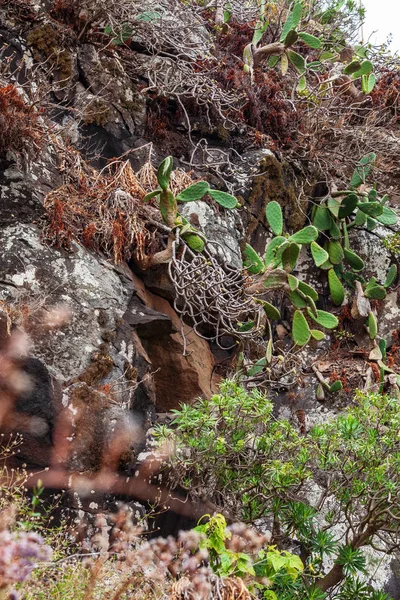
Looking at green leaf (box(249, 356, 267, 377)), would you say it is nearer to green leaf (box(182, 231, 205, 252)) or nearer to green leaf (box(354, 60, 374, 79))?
green leaf (box(182, 231, 205, 252))

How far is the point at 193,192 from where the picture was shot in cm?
521

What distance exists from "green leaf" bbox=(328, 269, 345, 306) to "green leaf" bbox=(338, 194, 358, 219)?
29.2 inches

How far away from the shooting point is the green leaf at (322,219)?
7039 millimetres

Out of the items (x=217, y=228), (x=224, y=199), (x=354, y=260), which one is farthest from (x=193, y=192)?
(x=354, y=260)

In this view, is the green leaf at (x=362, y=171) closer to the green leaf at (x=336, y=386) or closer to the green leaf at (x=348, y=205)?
the green leaf at (x=348, y=205)

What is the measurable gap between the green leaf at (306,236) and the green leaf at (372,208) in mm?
1582

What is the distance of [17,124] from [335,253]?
386 centimetres

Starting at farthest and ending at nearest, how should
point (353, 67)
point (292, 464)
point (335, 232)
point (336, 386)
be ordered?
point (353, 67), point (335, 232), point (336, 386), point (292, 464)

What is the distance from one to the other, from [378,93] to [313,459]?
627 centimetres

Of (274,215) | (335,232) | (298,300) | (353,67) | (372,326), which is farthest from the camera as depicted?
(353,67)

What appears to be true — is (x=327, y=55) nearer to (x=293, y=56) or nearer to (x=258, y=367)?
(x=293, y=56)

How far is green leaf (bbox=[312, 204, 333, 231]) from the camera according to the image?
23.1 ft

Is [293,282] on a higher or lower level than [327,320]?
higher

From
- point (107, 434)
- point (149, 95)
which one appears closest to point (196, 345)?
point (107, 434)
